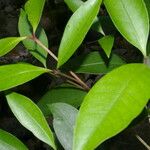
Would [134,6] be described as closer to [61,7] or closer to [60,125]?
[60,125]

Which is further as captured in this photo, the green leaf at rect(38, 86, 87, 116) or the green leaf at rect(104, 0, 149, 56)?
the green leaf at rect(38, 86, 87, 116)

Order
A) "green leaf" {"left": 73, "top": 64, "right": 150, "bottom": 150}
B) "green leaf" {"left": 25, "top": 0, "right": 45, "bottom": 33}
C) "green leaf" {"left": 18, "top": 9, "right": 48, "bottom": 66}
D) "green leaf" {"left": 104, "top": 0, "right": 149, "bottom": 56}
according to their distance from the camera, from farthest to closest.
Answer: "green leaf" {"left": 18, "top": 9, "right": 48, "bottom": 66}
"green leaf" {"left": 25, "top": 0, "right": 45, "bottom": 33}
"green leaf" {"left": 104, "top": 0, "right": 149, "bottom": 56}
"green leaf" {"left": 73, "top": 64, "right": 150, "bottom": 150}

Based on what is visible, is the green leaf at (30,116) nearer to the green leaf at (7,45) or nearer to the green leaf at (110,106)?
the green leaf at (7,45)

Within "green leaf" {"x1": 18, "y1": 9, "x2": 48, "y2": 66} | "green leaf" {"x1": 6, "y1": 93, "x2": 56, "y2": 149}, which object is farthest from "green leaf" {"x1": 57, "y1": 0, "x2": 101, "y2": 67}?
"green leaf" {"x1": 18, "y1": 9, "x2": 48, "y2": 66}

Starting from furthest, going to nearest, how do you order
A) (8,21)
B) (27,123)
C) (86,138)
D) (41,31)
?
(8,21)
(41,31)
(27,123)
(86,138)

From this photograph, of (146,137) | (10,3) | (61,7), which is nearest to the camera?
(146,137)

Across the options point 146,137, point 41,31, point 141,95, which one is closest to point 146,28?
point 141,95

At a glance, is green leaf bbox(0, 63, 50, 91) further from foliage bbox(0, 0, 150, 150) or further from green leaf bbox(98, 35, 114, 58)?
green leaf bbox(98, 35, 114, 58)
